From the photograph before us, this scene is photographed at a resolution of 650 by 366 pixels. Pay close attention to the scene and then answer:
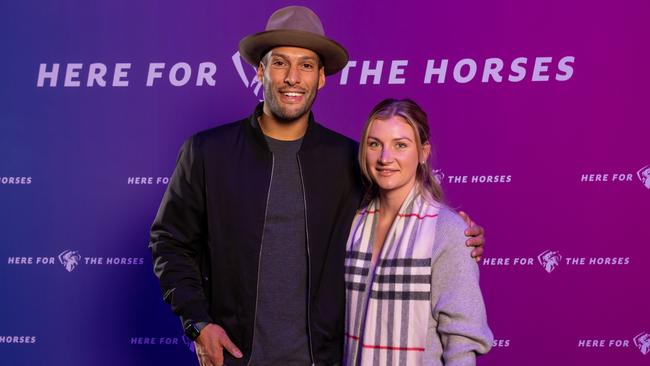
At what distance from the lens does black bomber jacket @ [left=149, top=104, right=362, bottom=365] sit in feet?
6.72

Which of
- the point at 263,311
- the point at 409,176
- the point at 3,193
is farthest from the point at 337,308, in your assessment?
the point at 3,193

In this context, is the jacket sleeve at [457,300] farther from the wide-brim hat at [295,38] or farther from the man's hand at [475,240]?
the wide-brim hat at [295,38]

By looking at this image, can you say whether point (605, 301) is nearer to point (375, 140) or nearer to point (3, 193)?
point (375, 140)

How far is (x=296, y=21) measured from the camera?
2205mm

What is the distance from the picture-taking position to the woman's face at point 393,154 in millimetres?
1941

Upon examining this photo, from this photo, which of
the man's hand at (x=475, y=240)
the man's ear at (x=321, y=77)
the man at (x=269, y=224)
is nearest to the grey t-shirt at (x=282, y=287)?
the man at (x=269, y=224)

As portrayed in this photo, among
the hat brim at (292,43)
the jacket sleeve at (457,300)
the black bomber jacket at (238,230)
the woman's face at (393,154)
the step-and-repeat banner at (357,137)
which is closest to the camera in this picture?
the jacket sleeve at (457,300)

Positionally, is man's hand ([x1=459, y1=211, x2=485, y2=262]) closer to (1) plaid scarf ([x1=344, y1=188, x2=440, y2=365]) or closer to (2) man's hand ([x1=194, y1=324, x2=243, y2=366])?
(1) plaid scarf ([x1=344, y1=188, x2=440, y2=365])

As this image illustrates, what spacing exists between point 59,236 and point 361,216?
2065 mm

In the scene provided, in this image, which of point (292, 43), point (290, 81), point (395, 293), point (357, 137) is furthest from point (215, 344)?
point (357, 137)

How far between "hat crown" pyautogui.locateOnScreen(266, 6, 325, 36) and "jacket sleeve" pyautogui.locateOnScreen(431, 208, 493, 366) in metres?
0.74

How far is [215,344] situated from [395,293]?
0.52 metres

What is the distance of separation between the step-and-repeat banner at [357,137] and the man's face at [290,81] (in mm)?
1298

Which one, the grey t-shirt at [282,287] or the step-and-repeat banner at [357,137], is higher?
the step-and-repeat banner at [357,137]
